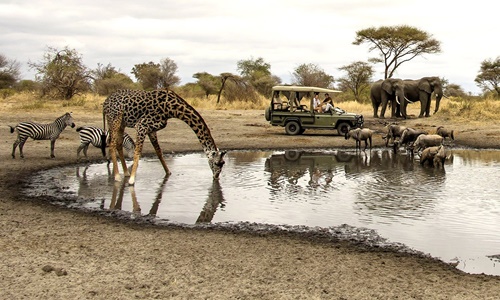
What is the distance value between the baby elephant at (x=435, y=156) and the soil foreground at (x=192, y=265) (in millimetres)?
8589

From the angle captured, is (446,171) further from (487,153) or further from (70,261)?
(70,261)

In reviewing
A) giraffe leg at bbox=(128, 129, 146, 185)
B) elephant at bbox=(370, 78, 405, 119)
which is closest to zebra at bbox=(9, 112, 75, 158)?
giraffe leg at bbox=(128, 129, 146, 185)

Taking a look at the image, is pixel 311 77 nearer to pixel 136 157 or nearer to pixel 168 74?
pixel 168 74

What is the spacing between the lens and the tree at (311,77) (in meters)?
51.6

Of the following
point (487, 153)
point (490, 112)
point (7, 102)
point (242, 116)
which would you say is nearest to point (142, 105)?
point (487, 153)

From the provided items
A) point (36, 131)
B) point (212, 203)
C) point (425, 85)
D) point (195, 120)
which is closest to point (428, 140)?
point (195, 120)

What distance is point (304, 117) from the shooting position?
24.0 metres

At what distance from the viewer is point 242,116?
32.3m

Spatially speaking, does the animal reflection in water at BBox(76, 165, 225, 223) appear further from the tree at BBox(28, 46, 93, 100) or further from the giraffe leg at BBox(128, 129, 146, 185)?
the tree at BBox(28, 46, 93, 100)

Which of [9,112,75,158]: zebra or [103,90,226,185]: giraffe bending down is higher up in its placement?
[103,90,226,185]: giraffe bending down

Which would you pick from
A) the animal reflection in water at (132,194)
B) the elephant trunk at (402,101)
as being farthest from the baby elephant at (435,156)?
the elephant trunk at (402,101)

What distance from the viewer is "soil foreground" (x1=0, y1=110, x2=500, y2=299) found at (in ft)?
19.5

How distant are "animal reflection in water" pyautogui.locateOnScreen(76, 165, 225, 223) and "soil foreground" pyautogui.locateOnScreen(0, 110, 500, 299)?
2.63 ft

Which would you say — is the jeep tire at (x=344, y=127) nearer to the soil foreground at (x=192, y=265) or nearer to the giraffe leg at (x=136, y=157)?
the giraffe leg at (x=136, y=157)
